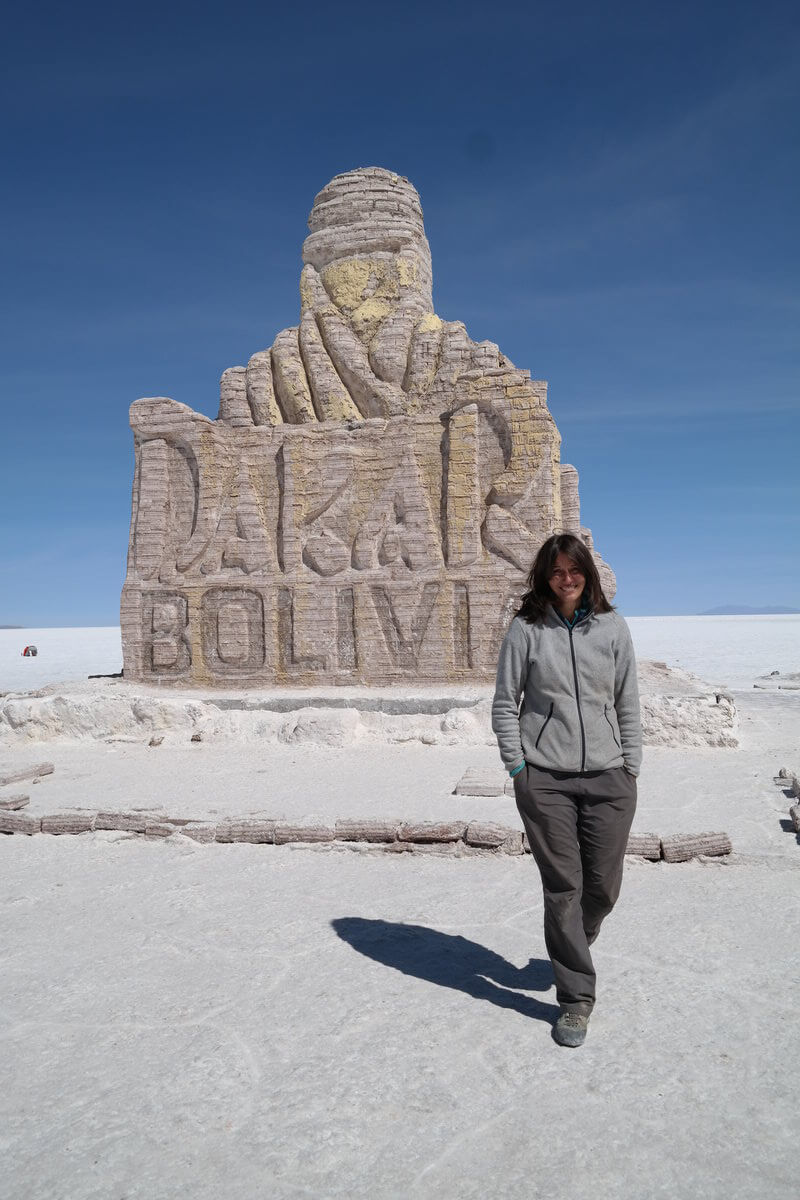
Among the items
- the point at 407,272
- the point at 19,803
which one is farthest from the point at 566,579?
the point at 407,272

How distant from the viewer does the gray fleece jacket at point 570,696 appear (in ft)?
11.4

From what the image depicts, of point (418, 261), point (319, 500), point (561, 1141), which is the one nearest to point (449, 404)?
point (319, 500)

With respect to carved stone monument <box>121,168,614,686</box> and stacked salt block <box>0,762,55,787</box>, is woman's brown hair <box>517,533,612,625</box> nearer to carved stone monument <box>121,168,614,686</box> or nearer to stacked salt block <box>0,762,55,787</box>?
stacked salt block <box>0,762,55,787</box>

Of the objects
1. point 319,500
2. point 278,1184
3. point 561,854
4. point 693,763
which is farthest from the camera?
→ point 319,500

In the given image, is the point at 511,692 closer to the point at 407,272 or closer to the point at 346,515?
the point at 346,515

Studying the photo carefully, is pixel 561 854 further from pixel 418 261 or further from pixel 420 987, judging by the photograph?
pixel 418 261

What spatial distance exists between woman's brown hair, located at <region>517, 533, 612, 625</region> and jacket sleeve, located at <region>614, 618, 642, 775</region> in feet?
0.53

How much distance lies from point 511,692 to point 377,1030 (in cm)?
148

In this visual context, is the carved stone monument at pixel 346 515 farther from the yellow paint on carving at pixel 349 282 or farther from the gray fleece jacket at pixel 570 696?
the gray fleece jacket at pixel 570 696

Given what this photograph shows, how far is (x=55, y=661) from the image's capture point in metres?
38.8

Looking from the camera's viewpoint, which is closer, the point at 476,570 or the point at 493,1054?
the point at 493,1054

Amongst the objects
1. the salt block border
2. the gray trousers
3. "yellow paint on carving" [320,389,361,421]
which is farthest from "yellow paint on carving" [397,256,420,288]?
the gray trousers

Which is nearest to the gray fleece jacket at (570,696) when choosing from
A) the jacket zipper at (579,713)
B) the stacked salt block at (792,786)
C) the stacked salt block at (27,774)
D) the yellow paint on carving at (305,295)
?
the jacket zipper at (579,713)

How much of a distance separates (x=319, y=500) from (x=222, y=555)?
1.77m
